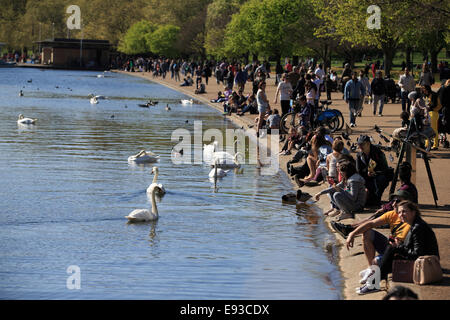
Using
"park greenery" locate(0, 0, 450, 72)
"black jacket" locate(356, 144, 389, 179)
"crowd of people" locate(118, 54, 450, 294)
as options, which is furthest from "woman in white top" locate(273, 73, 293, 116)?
"black jacket" locate(356, 144, 389, 179)

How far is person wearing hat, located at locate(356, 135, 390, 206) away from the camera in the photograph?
1341 centimetres

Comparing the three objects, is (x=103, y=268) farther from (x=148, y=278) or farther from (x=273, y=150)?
(x=273, y=150)

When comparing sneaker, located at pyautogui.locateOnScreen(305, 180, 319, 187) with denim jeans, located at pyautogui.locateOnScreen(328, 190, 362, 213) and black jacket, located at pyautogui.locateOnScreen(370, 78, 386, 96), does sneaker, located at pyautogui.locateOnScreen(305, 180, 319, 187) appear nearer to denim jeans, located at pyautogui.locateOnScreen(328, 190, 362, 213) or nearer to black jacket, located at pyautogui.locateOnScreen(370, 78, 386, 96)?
denim jeans, located at pyautogui.locateOnScreen(328, 190, 362, 213)

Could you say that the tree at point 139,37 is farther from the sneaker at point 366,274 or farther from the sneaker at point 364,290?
the sneaker at point 364,290

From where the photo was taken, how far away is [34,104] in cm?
4419

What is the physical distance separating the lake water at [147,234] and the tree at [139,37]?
103 metres

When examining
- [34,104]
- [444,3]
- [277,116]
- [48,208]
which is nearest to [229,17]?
[34,104]

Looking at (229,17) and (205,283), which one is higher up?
(229,17)

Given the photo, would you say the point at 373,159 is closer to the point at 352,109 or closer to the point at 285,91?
the point at 352,109

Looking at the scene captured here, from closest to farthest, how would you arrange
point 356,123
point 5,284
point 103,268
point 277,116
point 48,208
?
point 5,284 → point 103,268 → point 48,208 → point 277,116 → point 356,123

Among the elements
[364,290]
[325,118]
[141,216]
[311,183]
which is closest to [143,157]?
[311,183]

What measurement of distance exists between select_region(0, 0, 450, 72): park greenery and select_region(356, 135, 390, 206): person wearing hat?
18.9 meters

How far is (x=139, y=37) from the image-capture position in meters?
126

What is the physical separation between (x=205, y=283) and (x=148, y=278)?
0.78m
